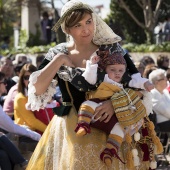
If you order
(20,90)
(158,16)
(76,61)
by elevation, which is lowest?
(158,16)

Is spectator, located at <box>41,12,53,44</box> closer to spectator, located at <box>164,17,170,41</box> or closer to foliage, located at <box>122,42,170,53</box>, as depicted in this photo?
spectator, located at <box>164,17,170,41</box>

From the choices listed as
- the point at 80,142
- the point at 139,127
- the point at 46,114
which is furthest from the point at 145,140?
the point at 46,114

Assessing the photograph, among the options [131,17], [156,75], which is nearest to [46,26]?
[131,17]

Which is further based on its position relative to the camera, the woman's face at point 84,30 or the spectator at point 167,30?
the spectator at point 167,30

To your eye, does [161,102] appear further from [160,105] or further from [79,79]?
[79,79]

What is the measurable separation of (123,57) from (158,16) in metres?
17.7

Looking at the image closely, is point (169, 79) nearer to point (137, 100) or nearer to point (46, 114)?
point (46, 114)

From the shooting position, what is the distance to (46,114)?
24.0 feet

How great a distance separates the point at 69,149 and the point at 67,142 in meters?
0.05


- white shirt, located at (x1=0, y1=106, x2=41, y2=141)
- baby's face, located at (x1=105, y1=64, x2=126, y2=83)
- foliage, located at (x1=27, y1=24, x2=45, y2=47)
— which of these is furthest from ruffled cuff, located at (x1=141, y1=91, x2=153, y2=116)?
foliage, located at (x1=27, y1=24, x2=45, y2=47)

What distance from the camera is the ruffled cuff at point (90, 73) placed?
398 cm

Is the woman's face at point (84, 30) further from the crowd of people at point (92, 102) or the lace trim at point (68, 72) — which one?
the lace trim at point (68, 72)

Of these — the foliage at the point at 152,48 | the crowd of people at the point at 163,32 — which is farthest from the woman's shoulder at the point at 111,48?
the crowd of people at the point at 163,32

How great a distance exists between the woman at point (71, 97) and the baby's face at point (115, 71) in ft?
0.20
